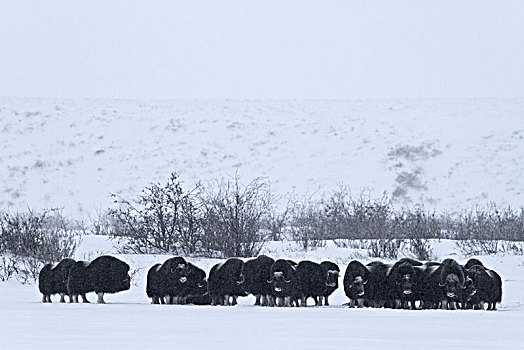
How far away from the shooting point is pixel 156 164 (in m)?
63.2

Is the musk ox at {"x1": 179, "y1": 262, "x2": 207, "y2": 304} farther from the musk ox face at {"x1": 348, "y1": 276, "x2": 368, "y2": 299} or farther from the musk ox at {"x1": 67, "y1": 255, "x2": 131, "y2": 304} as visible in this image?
the musk ox face at {"x1": 348, "y1": 276, "x2": 368, "y2": 299}

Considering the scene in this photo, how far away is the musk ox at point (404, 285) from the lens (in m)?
17.5

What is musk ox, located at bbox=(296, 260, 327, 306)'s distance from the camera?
59.6 feet

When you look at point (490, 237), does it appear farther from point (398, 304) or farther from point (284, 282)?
point (284, 282)

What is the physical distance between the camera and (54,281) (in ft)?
61.5

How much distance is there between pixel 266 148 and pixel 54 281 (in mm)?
49100

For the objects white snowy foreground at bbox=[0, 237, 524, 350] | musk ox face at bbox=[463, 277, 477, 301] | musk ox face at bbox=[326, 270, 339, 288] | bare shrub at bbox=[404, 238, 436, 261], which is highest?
bare shrub at bbox=[404, 238, 436, 261]

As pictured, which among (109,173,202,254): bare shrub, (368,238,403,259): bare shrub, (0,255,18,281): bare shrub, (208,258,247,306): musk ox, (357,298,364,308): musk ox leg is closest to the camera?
(357,298,364,308): musk ox leg

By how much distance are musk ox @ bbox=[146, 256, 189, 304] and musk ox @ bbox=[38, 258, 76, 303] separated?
1.50 meters

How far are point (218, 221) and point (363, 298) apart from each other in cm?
1027

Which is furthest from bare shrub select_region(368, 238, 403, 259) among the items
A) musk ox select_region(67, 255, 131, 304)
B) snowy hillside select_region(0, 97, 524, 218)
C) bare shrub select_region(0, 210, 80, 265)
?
snowy hillside select_region(0, 97, 524, 218)

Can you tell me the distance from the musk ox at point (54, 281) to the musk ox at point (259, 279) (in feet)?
10.0

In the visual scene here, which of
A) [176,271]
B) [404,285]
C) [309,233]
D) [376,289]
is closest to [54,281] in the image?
[176,271]

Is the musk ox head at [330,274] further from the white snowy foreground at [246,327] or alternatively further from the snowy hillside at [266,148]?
the snowy hillside at [266,148]
